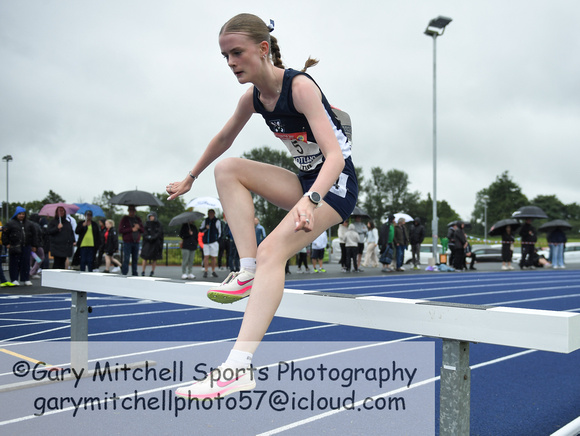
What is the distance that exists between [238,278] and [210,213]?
9.99m

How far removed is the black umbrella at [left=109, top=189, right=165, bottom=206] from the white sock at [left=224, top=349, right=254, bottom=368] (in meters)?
10.2

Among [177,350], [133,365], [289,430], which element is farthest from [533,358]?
[133,365]

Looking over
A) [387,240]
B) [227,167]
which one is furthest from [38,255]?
[227,167]

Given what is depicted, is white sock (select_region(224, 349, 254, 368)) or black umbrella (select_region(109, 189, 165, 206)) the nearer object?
white sock (select_region(224, 349, 254, 368))

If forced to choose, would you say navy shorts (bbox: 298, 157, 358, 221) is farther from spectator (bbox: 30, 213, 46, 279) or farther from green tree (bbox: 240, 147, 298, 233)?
green tree (bbox: 240, 147, 298, 233)

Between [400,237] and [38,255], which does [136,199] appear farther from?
[400,237]

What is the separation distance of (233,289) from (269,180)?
525 mm

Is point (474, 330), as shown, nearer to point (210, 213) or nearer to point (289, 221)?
point (289, 221)

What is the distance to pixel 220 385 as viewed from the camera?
67.8 inches

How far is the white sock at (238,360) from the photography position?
177 cm

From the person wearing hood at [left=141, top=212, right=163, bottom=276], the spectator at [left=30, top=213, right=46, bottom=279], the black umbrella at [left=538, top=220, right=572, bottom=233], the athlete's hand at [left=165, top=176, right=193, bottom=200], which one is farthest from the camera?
the black umbrella at [left=538, top=220, right=572, bottom=233]

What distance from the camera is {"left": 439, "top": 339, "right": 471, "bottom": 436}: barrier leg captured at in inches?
71.9

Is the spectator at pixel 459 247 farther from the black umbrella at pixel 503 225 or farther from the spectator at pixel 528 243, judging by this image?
the black umbrella at pixel 503 225

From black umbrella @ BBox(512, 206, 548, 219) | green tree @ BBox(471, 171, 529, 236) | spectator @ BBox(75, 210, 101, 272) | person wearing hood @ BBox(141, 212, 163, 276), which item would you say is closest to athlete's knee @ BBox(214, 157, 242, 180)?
spectator @ BBox(75, 210, 101, 272)
